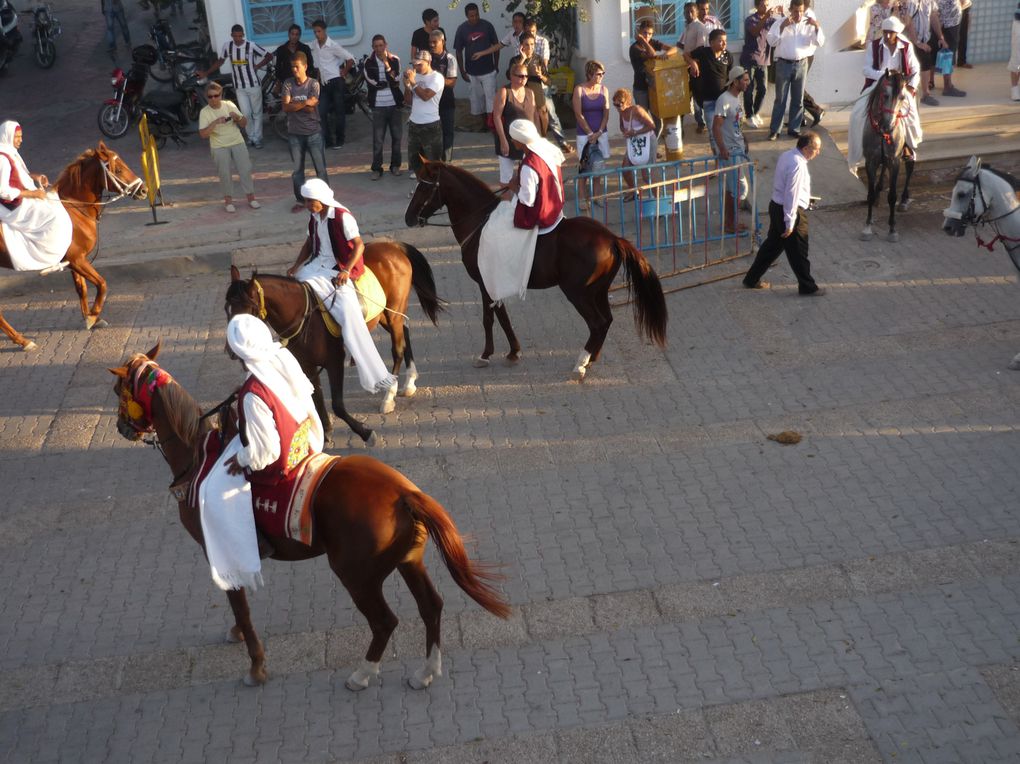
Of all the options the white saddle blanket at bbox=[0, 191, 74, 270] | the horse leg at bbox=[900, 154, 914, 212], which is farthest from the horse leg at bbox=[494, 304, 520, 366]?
the horse leg at bbox=[900, 154, 914, 212]

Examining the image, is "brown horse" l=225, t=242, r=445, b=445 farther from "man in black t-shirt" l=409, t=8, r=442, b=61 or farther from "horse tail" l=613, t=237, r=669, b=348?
"man in black t-shirt" l=409, t=8, r=442, b=61

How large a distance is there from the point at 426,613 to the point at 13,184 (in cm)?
727

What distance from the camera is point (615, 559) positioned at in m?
7.17

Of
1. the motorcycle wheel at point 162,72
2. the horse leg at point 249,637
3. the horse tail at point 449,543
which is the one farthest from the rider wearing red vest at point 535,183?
the motorcycle wheel at point 162,72

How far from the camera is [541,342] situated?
1037cm

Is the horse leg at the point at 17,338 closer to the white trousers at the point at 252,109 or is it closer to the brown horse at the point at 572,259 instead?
the brown horse at the point at 572,259

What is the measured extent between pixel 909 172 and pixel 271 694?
9.78m

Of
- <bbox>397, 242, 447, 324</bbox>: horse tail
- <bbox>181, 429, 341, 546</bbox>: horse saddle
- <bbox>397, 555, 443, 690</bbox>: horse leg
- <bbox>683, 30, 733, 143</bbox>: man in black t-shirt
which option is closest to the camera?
<bbox>181, 429, 341, 546</bbox>: horse saddle

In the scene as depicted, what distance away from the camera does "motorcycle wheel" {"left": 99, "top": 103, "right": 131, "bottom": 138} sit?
664 inches

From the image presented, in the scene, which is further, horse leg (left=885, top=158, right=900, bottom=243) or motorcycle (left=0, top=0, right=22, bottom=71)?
motorcycle (left=0, top=0, right=22, bottom=71)

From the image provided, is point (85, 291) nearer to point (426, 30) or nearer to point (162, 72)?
point (426, 30)

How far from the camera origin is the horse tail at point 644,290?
9281 mm

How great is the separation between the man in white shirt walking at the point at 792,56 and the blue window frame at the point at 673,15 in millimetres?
1339

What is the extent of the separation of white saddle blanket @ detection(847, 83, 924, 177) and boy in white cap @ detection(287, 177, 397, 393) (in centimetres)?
673
